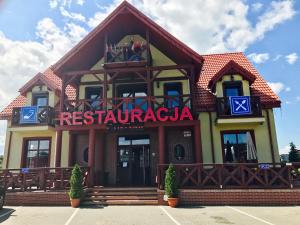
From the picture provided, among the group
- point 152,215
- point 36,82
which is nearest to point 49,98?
point 36,82

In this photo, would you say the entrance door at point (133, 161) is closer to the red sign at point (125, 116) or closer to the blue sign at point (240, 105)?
the red sign at point (125, 116)

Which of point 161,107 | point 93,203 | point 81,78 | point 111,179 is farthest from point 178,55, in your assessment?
point 93,203

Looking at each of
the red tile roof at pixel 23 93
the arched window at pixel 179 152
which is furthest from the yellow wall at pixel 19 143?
the arched window at pixel 179 152

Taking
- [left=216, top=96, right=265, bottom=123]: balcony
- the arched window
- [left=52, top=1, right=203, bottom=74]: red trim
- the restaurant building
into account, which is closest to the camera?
the restaurant building

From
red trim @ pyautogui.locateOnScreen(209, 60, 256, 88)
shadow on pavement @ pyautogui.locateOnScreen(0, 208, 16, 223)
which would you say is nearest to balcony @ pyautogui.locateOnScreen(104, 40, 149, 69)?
red trim @ pyautogui.locateOnScreen(209, 60, 256, 88)

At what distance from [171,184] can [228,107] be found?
614 cm

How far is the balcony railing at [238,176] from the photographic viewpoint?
11.5 metres

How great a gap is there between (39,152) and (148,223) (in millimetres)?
10884

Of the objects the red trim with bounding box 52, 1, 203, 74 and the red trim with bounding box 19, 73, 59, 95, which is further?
the red trim with bounding box 19, 73, 59, 95

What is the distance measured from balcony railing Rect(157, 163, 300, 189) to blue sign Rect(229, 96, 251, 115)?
333 centimetres

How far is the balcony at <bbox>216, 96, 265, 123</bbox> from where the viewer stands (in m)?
14.2

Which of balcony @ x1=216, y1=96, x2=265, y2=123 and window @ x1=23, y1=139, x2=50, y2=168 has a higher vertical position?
balcony @ x1=216, y1=96, x2=265, y2=123

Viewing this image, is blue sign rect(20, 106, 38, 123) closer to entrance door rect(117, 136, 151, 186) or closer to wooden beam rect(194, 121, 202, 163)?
entrance door rect(117, 136, 151, 186)

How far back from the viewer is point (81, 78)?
54.7 ft
